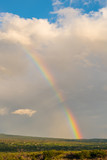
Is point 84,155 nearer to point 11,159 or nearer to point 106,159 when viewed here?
point 106,159

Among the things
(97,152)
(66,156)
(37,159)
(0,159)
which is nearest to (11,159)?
(0,159)

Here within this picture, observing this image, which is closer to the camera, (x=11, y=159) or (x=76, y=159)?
(x=76, y=159)

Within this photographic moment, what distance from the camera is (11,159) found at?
37719 millimetres

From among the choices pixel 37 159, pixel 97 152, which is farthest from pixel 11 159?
pixel 97 152

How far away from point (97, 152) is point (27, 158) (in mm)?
14272

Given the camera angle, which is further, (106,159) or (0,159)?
(0,159)

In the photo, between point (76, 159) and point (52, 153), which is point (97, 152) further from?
point (52, 153)

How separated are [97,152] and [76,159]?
4809 millimetres

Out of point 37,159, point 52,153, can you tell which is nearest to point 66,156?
point 52,153

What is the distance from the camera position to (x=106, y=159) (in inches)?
1313

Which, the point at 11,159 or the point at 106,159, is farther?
the point at 11,159

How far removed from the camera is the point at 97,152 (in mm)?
36531

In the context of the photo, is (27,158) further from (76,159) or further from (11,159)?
(76,159)

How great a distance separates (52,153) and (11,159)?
8574 mm
